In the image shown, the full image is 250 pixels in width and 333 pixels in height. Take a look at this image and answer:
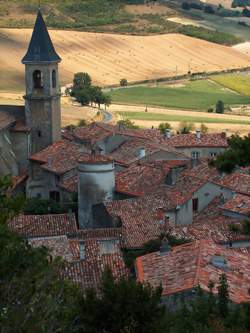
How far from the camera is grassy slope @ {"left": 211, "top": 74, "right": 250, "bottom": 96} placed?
106500mm

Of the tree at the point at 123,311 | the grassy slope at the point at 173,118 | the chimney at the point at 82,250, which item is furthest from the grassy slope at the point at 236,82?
the tree at the point at 123,311

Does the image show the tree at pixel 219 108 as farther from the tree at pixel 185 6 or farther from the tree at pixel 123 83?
the tree at pixel 185 6

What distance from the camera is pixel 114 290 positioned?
17.1 m

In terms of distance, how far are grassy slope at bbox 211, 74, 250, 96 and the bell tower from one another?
5810 cm

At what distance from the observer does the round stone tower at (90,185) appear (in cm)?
3581

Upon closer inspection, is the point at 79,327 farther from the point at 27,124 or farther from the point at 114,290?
the point at 27,124

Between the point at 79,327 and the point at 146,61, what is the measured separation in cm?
11325

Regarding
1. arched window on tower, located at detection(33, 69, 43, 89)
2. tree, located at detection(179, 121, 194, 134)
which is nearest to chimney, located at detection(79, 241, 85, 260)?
arched window on tower, located at detection(33, 69, 43, 89)

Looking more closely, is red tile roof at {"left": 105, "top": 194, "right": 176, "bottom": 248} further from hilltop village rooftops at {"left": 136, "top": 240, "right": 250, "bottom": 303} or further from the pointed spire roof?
the pointed spire roof

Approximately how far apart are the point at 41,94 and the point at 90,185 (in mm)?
11183

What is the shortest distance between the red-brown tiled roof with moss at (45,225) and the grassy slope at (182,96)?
59605 millimetres

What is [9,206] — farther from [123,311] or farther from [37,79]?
[37,79]

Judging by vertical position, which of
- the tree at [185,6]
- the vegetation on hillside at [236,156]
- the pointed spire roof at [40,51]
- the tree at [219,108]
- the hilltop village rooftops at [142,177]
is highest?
the vegetation on hillside at [236,156]

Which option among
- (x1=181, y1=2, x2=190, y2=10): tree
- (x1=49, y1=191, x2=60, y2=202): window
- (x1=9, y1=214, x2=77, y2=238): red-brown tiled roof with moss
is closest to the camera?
(x1=9, y1=214, x2=77, y2=238): red-brown tiled roof with moss
